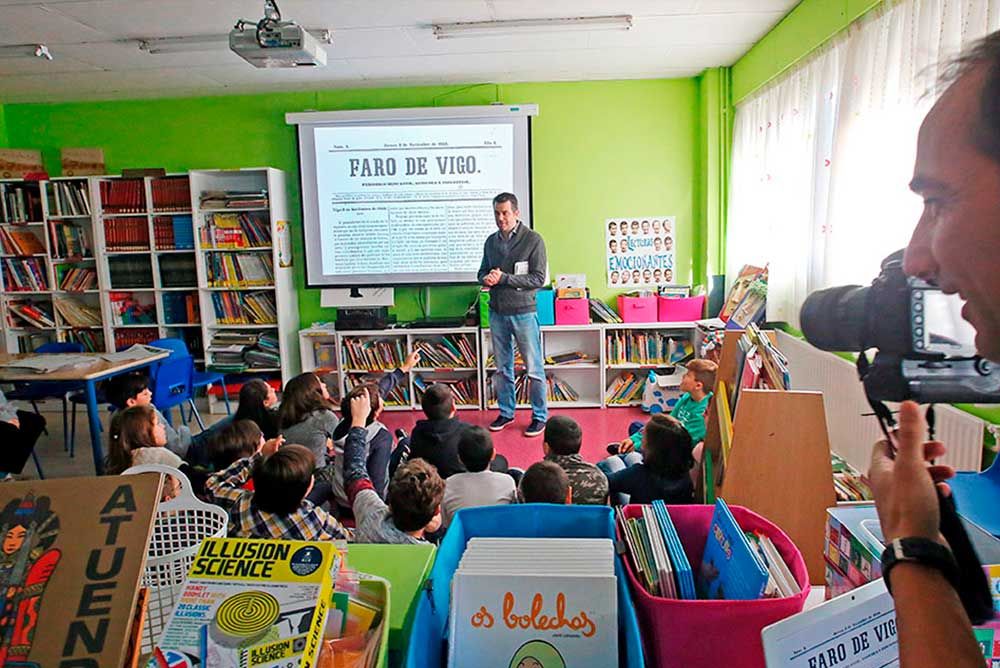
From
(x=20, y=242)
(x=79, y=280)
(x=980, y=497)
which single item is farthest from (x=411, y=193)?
(x=980, y=497)

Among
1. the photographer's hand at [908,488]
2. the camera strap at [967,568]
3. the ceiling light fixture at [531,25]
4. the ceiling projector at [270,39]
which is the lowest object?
the camera strap at [967,568]

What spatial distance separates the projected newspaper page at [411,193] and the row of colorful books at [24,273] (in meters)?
2.38

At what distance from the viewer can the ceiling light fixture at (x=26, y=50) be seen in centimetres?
384

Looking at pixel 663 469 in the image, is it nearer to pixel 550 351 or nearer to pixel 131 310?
pixel 550 351

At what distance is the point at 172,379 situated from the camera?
13.7 feet

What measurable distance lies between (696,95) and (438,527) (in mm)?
4176

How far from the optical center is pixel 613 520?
1052mm

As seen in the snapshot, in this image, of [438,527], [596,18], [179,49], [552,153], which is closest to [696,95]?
[552,153]

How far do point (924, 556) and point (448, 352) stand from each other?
457cm

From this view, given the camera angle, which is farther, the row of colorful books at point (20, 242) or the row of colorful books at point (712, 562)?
the row of colorful books at point (20, 242)

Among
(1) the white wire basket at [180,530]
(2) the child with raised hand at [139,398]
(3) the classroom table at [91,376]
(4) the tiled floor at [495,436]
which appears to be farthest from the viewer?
(4) the tiled floor at [495,436]

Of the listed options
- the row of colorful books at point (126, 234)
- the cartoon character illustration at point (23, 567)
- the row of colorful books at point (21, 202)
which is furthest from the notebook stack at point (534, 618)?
the row of colorful books at point (21, 202)

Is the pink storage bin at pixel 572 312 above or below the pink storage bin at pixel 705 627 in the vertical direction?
above

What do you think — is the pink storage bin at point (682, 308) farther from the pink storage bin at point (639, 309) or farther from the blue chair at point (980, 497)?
the blue chair at point (980, 497)
